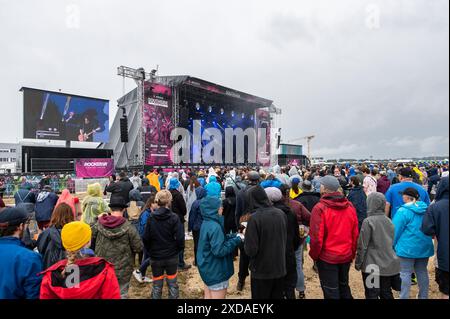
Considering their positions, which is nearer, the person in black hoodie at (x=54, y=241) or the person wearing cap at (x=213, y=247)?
the person in black hoodie at (x=54, y=241)

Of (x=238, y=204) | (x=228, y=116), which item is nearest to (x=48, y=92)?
(x=228, y=116)

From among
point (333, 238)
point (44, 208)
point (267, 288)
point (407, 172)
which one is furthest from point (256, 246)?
point (44, 208)

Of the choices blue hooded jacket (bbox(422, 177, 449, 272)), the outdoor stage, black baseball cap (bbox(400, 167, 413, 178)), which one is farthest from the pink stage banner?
blue hooded jacket (bbox(422, 177, 449, 272))

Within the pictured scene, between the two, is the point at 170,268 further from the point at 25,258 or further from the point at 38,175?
the point at 38,175

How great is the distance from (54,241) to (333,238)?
290 cm

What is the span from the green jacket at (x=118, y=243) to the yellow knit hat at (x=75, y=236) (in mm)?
919

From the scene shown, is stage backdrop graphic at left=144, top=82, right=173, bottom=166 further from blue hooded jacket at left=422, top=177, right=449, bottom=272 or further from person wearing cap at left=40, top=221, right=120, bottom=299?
blue hooded jacket at left=422, top=177, right=449, bottom=272

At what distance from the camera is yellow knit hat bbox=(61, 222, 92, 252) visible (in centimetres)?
194

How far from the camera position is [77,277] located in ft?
6.04

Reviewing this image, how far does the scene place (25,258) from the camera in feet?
6.52

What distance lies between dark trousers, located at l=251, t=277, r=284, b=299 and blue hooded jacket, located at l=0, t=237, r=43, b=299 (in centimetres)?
188

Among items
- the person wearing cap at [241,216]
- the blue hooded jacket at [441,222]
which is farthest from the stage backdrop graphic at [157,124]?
the blue hooded jacket at [441,222]

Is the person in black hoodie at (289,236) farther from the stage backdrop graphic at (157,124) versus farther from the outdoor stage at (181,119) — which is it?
the stage backdrop graphic at (157,124)

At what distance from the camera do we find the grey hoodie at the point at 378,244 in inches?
117
